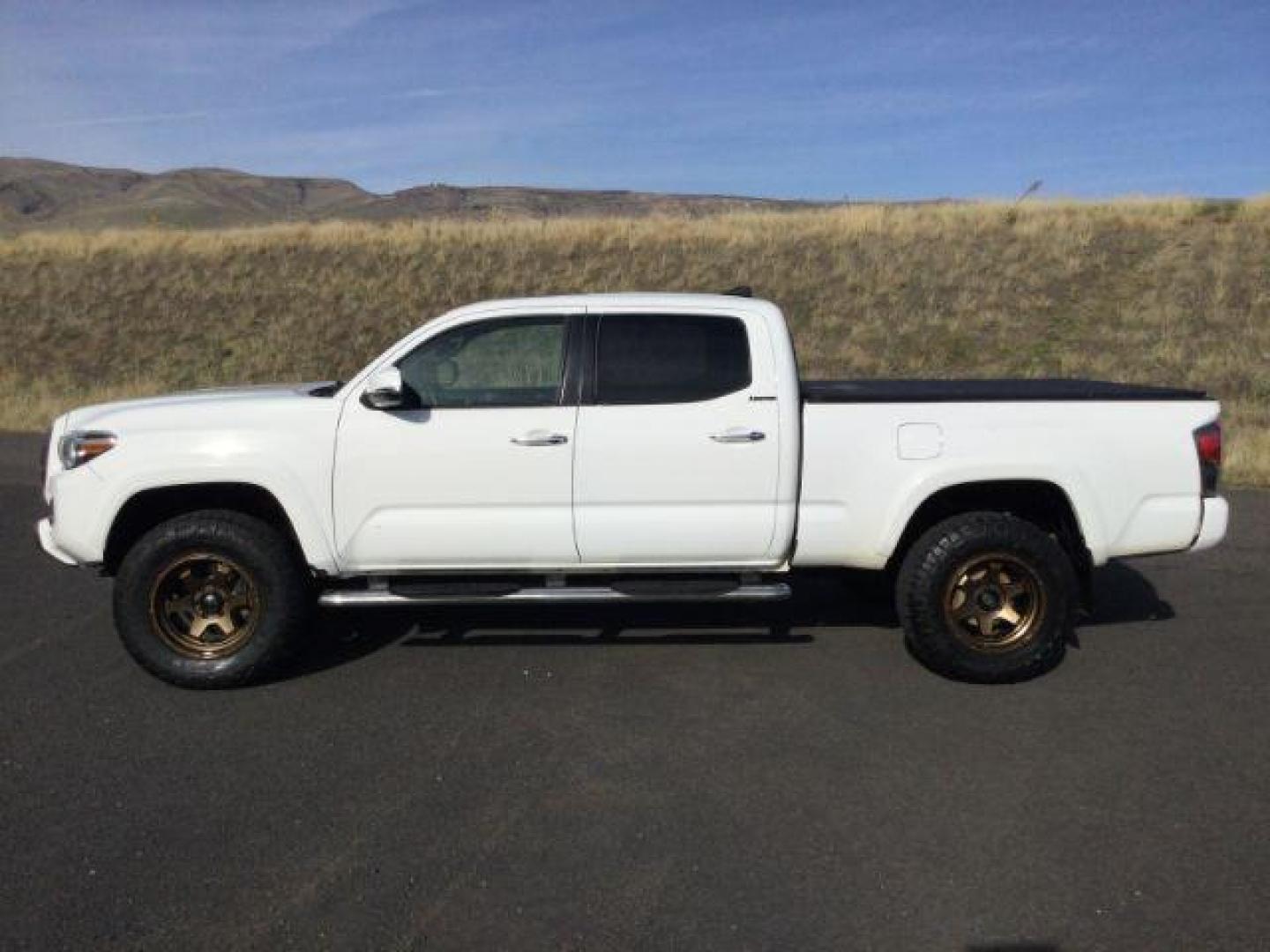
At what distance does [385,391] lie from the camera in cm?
514

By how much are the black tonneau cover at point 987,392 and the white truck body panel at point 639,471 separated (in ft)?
0.26

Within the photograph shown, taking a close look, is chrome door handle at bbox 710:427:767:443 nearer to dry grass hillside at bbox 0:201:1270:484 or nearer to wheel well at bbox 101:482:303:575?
wheel well at bbox 101:482:303:575

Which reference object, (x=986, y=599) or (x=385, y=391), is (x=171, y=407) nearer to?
(x=385, y=391)

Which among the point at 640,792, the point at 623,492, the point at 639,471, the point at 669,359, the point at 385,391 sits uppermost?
the point at 669,359

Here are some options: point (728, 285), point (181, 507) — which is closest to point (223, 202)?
point (728, 285)

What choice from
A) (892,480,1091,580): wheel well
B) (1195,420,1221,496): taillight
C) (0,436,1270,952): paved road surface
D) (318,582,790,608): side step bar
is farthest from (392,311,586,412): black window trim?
(1195,420,1221,496): taillight

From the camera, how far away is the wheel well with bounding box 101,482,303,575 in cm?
539

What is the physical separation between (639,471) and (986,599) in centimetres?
189

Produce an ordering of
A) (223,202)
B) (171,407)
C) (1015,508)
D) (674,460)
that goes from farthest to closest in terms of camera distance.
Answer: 1. (223,202)
2. (1015,508)
3. (171,407)
4. (674,460)

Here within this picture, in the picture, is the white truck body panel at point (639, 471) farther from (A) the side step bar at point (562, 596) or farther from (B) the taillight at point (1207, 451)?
(A) the side step bar at point (562, 596)

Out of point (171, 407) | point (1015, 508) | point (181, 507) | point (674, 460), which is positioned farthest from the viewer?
point (1015, 508)

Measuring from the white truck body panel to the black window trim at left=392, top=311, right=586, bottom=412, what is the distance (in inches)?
1.7

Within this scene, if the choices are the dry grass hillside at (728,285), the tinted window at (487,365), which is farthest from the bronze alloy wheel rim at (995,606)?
the dry grass hillside at (728,285)

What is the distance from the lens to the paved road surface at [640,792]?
330 cm
